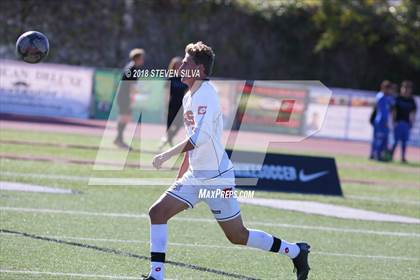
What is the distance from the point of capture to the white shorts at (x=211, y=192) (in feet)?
26.1

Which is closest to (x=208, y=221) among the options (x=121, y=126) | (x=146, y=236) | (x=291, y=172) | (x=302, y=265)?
(x=146, y=236)

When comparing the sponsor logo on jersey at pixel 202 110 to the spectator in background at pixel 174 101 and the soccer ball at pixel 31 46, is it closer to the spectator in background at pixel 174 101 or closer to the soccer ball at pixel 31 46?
the soccer ball at pixel 31 46

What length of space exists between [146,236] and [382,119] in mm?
14025

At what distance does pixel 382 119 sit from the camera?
77.9ft

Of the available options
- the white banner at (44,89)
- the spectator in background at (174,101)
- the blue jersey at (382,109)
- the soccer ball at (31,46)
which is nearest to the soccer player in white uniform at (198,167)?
the soccer ball at (31,46)

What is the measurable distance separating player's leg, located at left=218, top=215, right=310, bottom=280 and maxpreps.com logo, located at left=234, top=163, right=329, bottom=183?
290 inches

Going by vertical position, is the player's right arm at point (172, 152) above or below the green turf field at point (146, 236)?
above

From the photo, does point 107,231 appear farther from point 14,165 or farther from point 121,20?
point 121,20

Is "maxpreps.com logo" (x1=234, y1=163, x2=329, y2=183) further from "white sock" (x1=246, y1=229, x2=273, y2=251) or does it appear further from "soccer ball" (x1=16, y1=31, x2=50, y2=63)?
"white sock" (x1=246, y1=229, x2=273, y2=251)

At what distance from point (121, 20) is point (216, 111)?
29540 mm

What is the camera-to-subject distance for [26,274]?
26.3 ft

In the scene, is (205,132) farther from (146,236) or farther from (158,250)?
(146,236)

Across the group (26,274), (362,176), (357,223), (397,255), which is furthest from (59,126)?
(26,274)

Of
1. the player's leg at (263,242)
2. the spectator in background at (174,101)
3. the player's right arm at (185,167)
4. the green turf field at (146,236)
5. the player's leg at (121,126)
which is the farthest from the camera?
the player's leg at (121,126)
